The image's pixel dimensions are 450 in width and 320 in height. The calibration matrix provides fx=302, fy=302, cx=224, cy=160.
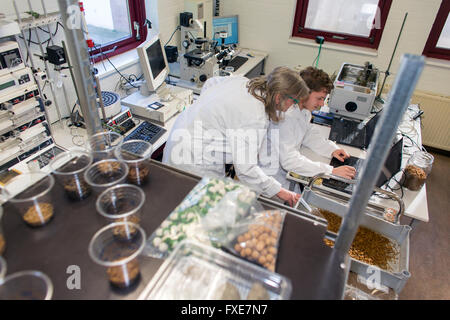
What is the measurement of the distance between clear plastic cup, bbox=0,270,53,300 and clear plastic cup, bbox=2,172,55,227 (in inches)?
5.5

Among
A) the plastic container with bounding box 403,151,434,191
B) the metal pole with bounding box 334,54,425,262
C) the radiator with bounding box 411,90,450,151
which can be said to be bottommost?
the radiator with bounding box 411,90,450,151

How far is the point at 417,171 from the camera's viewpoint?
1.83 meters

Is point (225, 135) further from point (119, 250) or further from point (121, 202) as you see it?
point (119, 250)

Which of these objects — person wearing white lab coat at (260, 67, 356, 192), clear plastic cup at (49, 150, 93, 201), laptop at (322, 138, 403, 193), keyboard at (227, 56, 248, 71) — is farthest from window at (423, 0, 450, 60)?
clear plastic cup at (49, 150, 93, 201)

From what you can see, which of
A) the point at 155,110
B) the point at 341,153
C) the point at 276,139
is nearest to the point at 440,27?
the point at 341,153

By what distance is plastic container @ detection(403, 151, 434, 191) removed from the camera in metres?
1.82

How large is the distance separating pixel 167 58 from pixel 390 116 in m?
2.69

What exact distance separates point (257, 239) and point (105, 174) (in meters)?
0.42

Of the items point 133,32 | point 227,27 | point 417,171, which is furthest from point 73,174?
point 227,27

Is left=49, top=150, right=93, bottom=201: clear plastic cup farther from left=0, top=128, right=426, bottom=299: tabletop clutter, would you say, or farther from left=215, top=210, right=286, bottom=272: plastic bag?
left=215, top=210, right=286, bottom=272: plastic bag

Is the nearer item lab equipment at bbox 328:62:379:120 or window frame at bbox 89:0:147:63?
lab equipment at bbox 328:62:379:120

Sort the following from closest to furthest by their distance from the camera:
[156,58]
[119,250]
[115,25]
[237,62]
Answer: [119,250], [156,58], [115,25], [237,62]

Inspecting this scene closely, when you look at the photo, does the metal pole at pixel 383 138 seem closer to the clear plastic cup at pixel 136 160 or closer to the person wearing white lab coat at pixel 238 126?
the clear plastic cup at pixel 136 160

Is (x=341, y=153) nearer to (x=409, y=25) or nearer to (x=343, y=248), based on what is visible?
(x=343, y=248)
